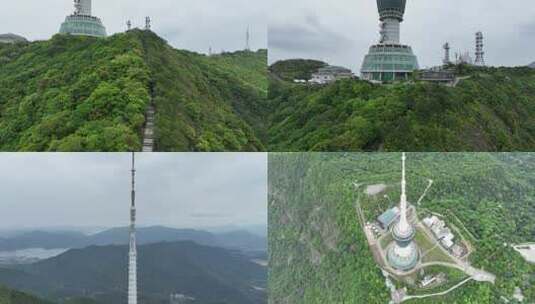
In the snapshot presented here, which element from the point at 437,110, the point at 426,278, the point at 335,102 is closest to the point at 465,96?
the point at 437,110

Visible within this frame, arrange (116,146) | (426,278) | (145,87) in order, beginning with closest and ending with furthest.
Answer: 1. (116,146)
2. (145,87)
3. (426,278)

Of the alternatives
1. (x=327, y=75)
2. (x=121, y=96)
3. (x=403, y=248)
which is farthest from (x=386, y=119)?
(x=121, y=96)

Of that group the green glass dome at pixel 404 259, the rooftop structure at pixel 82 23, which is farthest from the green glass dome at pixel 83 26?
the green glass dome at pixel 404 259

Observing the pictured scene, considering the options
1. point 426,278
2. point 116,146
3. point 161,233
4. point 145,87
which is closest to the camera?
point 116,146

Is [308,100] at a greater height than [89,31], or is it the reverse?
[89,31]

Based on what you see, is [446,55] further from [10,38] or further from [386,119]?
[10,38]

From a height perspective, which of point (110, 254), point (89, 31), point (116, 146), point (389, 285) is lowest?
point (389, 285)

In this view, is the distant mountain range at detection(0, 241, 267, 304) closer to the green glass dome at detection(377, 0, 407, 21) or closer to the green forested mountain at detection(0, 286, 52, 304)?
the green forested mountain at detection(0, 286, 52, 304)

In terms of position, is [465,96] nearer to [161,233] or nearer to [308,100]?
[308,100]
